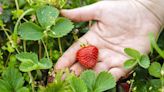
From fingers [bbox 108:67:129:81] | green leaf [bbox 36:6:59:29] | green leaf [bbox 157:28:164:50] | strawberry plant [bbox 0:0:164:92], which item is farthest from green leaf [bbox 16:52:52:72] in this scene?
green leaf [bbox 157:28:164:50]

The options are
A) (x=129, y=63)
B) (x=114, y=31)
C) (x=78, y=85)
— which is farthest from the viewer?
(x=114, y=31)

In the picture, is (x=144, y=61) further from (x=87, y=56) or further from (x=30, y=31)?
(x=30, y=31)

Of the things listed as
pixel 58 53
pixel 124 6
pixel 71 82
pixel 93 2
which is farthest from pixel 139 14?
pixel 71 82

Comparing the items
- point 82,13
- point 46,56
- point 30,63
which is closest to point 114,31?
point 82,13

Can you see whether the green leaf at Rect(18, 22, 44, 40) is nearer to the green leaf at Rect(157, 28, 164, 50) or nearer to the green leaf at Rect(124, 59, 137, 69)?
the green leaf at Rect(124, 59, 137, 69)

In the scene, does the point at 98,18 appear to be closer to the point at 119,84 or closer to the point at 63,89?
the point at 119,84
